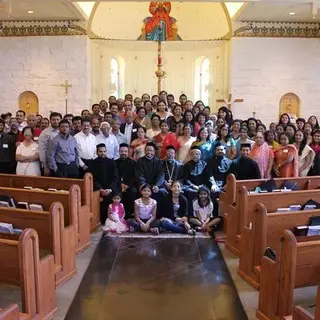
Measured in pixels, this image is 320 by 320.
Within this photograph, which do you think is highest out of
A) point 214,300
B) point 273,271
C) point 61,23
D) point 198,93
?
point 61,23

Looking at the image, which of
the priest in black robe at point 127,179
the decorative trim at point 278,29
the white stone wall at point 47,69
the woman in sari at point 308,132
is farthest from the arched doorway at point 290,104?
the priest in black robe at point 127,179

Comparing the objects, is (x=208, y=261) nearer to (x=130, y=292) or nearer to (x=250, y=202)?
(x=250, y=202)

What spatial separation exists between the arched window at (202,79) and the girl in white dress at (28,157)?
334 inches

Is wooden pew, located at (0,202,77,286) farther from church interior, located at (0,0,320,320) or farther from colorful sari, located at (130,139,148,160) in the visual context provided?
colorful sari, located at (130,139,148,160)

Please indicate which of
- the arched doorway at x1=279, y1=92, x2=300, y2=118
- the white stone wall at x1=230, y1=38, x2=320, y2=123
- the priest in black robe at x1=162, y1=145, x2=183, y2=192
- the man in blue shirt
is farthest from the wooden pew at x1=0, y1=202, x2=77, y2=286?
the arched doorway at x1=279, y1=92, x2=300, y2=118

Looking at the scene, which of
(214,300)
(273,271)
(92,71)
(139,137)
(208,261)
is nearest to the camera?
(273,271)

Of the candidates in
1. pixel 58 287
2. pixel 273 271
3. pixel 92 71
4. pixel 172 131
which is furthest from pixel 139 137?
pixel 92 71

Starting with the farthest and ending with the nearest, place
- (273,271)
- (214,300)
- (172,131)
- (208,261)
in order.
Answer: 1. (172,131)
2. (208,261)
3. (214,300)
4. (273,271)

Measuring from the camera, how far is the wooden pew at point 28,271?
3.07 meters

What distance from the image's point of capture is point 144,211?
586 cm

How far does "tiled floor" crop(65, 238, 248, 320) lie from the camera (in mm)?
3566

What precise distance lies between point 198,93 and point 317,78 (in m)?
3.81

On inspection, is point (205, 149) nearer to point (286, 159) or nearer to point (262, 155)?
point (262, 155)

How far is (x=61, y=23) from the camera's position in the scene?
11.8 metres
